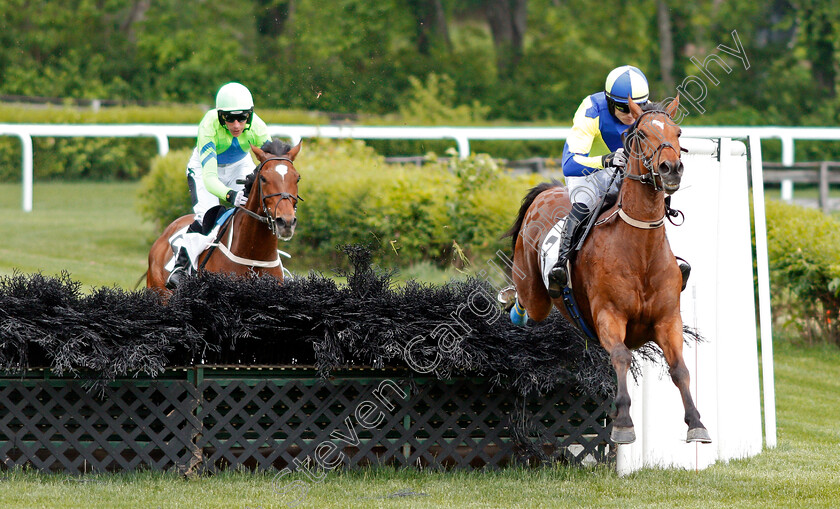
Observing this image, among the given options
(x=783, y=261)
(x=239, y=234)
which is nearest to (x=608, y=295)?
(x=239, y=234)

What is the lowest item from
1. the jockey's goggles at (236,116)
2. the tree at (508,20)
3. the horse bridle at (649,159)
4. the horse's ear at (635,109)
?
the horse bridle at (649,159)

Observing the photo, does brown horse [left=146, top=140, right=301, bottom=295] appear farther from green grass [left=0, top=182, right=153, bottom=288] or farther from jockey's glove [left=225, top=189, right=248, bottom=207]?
green grass [left=0, top=182, right=153, bottom=288]

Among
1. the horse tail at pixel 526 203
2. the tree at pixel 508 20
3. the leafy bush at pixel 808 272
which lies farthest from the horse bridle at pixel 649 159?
the tree at pixel 508 20

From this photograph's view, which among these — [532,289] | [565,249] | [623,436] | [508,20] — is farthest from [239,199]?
[508,20]

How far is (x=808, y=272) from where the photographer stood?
900 cm

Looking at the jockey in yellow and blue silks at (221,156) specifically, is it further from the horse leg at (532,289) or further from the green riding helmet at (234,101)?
the horse leg at (532,289)

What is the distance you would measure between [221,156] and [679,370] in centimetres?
346

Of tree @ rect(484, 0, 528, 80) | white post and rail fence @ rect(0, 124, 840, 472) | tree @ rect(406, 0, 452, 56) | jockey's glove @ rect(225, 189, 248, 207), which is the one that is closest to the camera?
white post and rail fence @ rect(0, 124, 840, 472)

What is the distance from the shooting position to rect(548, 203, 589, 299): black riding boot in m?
4.88

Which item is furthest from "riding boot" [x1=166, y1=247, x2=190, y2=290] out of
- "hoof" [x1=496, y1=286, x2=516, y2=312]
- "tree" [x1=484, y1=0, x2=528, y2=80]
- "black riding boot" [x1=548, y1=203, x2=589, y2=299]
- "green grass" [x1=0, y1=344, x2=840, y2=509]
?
"tree" [x1=484, y1=0, x2=528, y2=80]

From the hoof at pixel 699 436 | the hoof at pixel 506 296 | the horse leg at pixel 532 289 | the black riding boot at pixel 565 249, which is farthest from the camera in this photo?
the hoof at pixel 506 296

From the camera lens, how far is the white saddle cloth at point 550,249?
507 cm

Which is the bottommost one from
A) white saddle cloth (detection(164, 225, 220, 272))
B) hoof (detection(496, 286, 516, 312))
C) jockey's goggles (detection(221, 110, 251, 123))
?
hoof (detection(496, 286, 516, 312))

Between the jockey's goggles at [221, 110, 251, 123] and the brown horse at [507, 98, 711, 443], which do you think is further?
the jockey's goggles at [221, 110, 251, 123]
